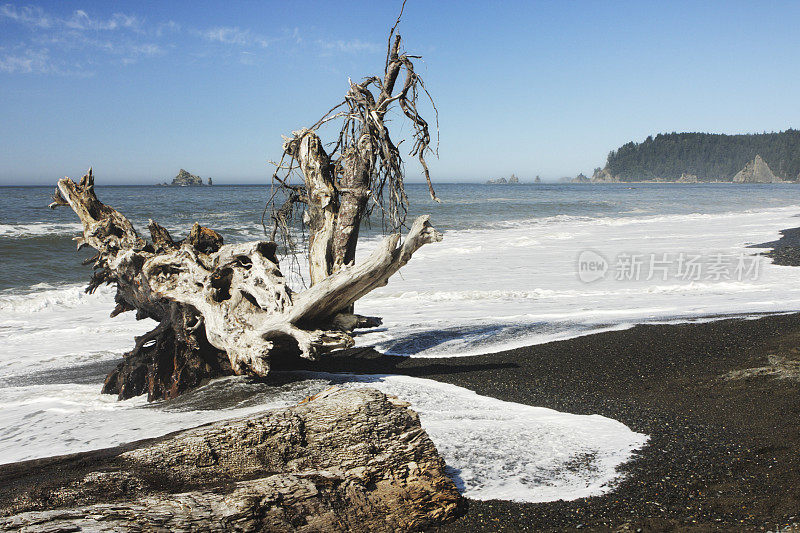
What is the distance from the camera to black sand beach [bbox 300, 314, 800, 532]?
3.11 meters

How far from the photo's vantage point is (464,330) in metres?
8.15

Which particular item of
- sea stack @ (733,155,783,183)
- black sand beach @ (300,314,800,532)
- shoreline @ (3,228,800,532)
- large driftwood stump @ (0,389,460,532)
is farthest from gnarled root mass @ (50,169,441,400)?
sea stack @ (733,155,783,183)

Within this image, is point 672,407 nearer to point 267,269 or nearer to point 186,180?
point 267,269

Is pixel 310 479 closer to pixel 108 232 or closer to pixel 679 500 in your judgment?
pixel 679 500

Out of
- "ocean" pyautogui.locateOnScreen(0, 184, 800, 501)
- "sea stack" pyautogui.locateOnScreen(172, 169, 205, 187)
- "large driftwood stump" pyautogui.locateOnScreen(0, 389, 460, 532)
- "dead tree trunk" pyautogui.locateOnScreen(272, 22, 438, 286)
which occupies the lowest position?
"ocean" pyautogui.locateOnScreen(0, 184, 800, 501)

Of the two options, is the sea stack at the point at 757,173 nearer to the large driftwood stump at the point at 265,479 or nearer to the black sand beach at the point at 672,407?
the black sand beach at the point at 672,407

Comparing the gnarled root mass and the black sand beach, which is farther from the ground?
the gnarled root mass

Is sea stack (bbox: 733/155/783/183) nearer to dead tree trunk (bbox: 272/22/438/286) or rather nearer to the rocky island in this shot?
the rocky island

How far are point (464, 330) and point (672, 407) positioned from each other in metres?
3.66

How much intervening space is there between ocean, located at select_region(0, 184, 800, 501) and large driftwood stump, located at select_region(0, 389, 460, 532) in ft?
2.10

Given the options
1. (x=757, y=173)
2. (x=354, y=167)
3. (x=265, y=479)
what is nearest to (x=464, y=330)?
(x=354, y=167)

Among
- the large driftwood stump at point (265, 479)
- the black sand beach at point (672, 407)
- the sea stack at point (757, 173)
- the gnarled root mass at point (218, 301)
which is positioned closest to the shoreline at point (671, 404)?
the black sand beach at point (672, 407)

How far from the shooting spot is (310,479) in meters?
2.95

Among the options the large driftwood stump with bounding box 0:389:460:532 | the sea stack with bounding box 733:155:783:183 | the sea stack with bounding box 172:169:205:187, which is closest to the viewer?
the large driftwood stump with bounding box 0:389:460:532
